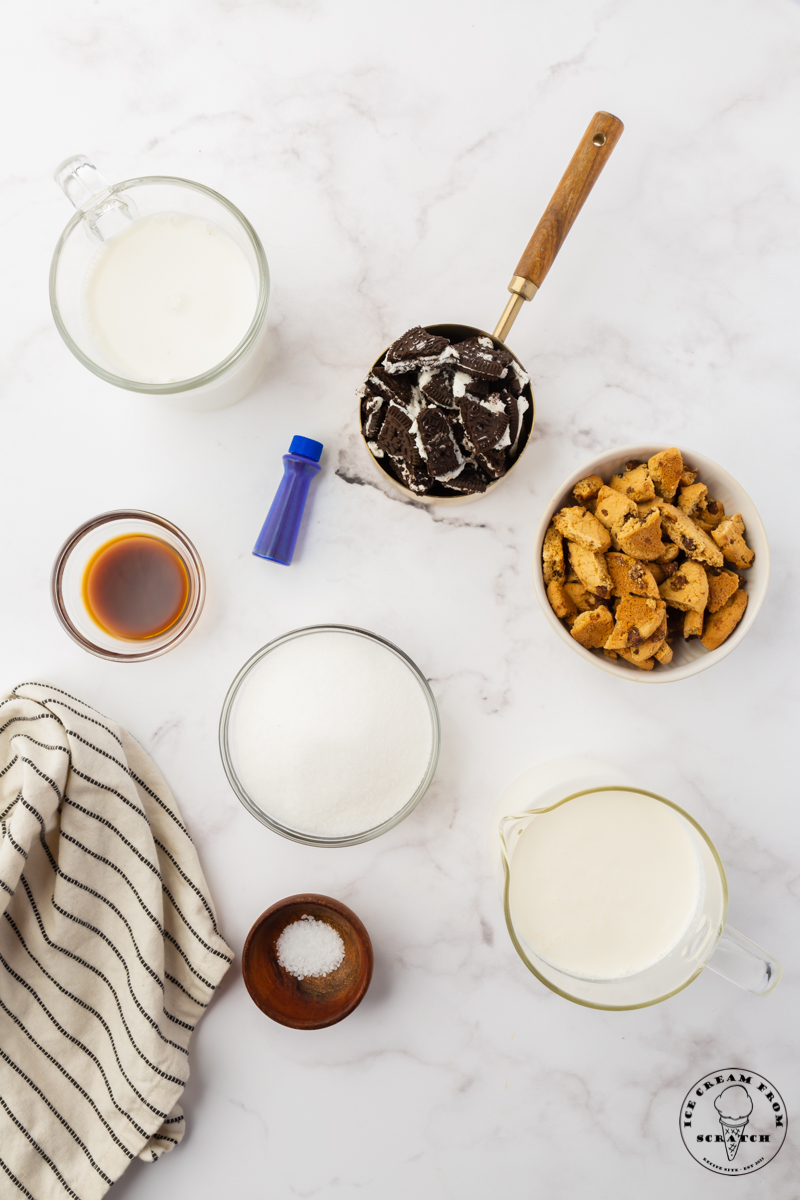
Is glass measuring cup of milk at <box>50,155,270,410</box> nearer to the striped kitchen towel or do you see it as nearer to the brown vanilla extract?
the brown vanilla extract

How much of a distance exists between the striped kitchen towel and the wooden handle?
3.15ft

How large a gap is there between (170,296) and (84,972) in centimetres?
104

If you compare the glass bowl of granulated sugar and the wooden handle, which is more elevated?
the wooden handle

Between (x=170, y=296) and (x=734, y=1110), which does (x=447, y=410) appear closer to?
(x=170, y=296)

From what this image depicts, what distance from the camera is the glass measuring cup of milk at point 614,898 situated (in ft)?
3.28

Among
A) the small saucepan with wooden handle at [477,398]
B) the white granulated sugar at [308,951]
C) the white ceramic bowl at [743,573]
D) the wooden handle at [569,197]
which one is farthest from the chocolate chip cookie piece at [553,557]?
the white granulated sugar at [308,951]

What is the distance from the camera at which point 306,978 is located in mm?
1172

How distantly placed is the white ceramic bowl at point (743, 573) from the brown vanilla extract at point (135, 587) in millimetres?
584

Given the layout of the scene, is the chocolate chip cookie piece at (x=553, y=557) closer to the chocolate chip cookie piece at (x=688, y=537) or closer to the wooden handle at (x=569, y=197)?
the chocolate chip cookie piece at (x=688, y=537)

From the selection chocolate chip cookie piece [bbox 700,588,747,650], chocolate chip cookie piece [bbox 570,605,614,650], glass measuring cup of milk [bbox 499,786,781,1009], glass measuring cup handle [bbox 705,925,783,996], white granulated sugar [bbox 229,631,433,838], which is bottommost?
glass measuring cup handle [bbox 705,925,783,996]

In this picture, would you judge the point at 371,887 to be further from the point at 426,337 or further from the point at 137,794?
the point at 426,337

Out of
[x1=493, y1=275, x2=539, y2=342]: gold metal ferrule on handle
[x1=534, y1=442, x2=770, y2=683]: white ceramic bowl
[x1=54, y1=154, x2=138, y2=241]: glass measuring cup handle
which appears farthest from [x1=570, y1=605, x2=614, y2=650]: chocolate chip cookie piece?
[x1=54, y1=154, x2=138, y2=241]: glass measuring cup handle

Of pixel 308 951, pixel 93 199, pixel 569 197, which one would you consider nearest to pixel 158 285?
pixel 93 199

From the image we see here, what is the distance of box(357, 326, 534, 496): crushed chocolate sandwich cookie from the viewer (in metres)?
1.05
